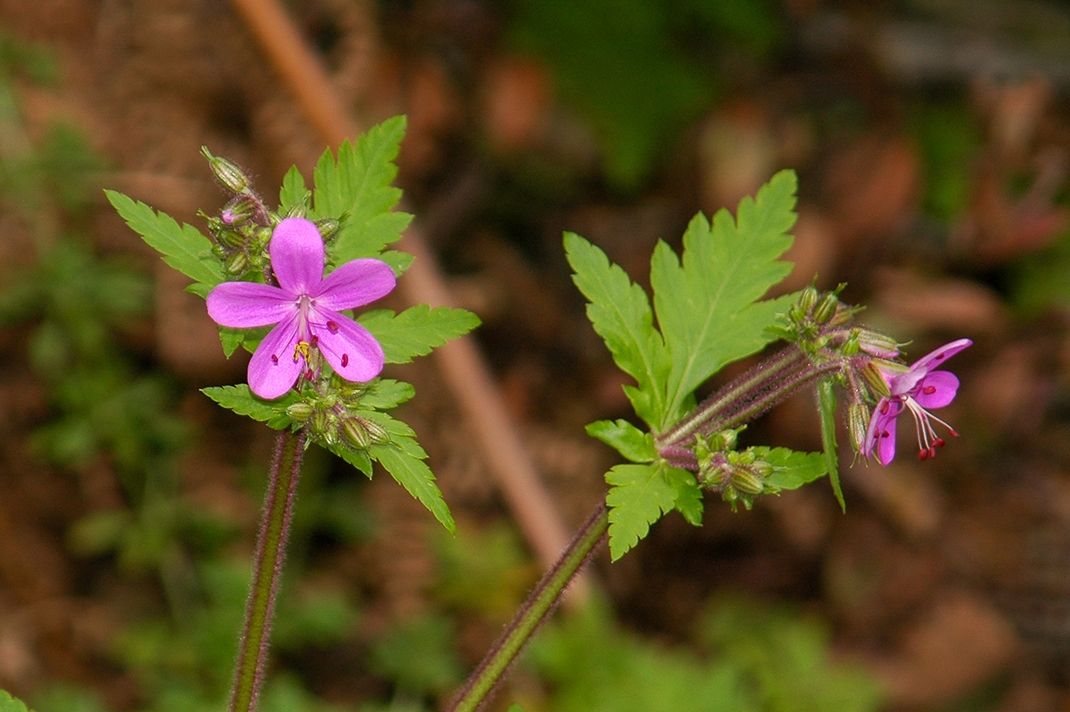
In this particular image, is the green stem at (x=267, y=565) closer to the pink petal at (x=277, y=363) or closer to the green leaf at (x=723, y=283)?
the pink petal at (x=277, y=363)

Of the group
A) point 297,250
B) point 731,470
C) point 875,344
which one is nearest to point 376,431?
point 297,250

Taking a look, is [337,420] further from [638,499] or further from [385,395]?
[638,499]

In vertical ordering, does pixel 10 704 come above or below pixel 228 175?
below

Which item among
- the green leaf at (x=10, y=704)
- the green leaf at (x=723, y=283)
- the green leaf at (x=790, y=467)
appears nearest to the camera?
the green leaf at (x=10, y=704)

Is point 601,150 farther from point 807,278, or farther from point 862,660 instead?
point 862,660

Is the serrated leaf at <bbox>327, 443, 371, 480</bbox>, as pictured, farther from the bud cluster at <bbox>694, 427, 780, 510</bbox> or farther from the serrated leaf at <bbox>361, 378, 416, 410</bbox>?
the bud cluster at <bbox>694, 427, 780, 510</bbox>

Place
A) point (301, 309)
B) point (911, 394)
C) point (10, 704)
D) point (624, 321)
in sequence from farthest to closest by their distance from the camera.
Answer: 1. point (624, 321)
2. point (911, 394)
3. point (301, 309)
4. point (10, 704)

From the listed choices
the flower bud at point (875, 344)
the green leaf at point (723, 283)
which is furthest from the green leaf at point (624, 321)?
the flower bud at point (875, 344)
